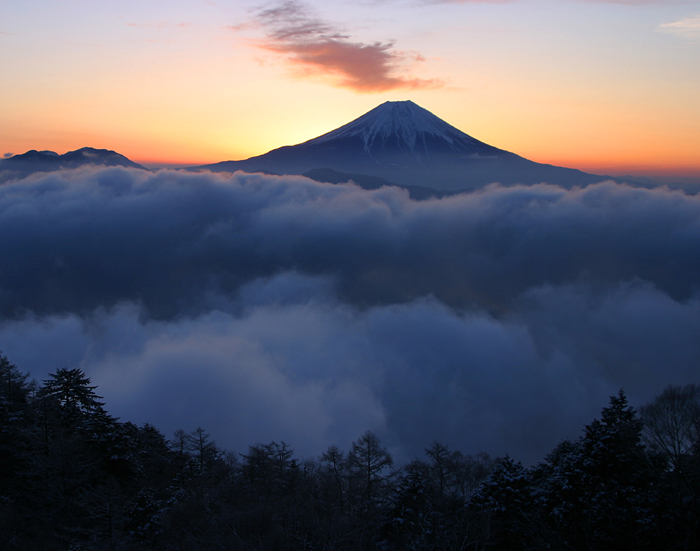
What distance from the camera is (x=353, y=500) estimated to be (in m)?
Answer: 21.2

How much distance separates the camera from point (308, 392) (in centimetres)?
9888

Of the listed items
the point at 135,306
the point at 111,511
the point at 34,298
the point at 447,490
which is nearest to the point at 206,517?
the point at 111,511

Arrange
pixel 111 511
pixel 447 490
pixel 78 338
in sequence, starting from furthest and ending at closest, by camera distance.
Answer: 1. pixel 78 338
2. pixel 447 490
3. pixel 111 511

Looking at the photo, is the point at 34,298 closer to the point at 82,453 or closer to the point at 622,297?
the point at 82,453

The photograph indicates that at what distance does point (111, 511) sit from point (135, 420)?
6364 centimetres

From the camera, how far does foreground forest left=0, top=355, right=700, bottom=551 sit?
13.5 metres

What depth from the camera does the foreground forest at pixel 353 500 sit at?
1352cm

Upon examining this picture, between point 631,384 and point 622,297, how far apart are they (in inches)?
1914

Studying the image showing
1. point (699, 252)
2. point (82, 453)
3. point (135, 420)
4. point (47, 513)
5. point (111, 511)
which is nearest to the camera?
point (111, 511)

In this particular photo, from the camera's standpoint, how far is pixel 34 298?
→ 17412 cm

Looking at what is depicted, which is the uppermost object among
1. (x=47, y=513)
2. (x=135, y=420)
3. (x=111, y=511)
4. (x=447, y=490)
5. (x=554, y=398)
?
(x=111, y=511)

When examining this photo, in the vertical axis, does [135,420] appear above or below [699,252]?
below

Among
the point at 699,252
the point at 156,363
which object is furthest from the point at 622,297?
the point at 156,363

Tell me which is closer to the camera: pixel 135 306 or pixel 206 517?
pixel 206 517
